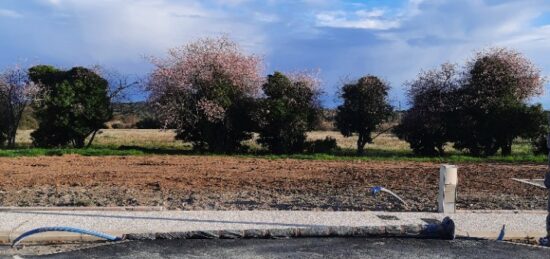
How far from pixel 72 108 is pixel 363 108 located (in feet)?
38.5

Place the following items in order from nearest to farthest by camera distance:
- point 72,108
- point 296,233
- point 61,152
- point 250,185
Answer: point 296,233
point 250,185
point 61,152
point 72,108

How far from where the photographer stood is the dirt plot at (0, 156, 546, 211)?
11242 mm

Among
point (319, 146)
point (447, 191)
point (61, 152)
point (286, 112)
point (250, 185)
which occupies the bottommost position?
point (250, 185)

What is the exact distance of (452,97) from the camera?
25625 mm

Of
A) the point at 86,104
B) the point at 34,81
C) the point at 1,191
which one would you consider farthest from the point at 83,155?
the point at 1,191

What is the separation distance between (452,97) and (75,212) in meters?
18.9

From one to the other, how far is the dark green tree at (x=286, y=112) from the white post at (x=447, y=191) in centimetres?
1414

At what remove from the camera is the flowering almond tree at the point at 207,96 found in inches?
965

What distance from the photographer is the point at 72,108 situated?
84.5ft

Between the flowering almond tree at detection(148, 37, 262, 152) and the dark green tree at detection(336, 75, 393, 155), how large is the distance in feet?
12.0

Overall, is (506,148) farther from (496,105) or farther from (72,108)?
(72,108)

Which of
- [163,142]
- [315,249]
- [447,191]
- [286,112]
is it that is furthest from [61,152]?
[315,249]

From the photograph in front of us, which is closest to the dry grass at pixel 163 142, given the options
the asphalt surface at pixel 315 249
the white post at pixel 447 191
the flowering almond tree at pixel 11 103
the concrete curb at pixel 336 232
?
the flowering almond tree at pixel 11 103

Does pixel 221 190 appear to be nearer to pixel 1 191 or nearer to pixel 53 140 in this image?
pixel 1 191
